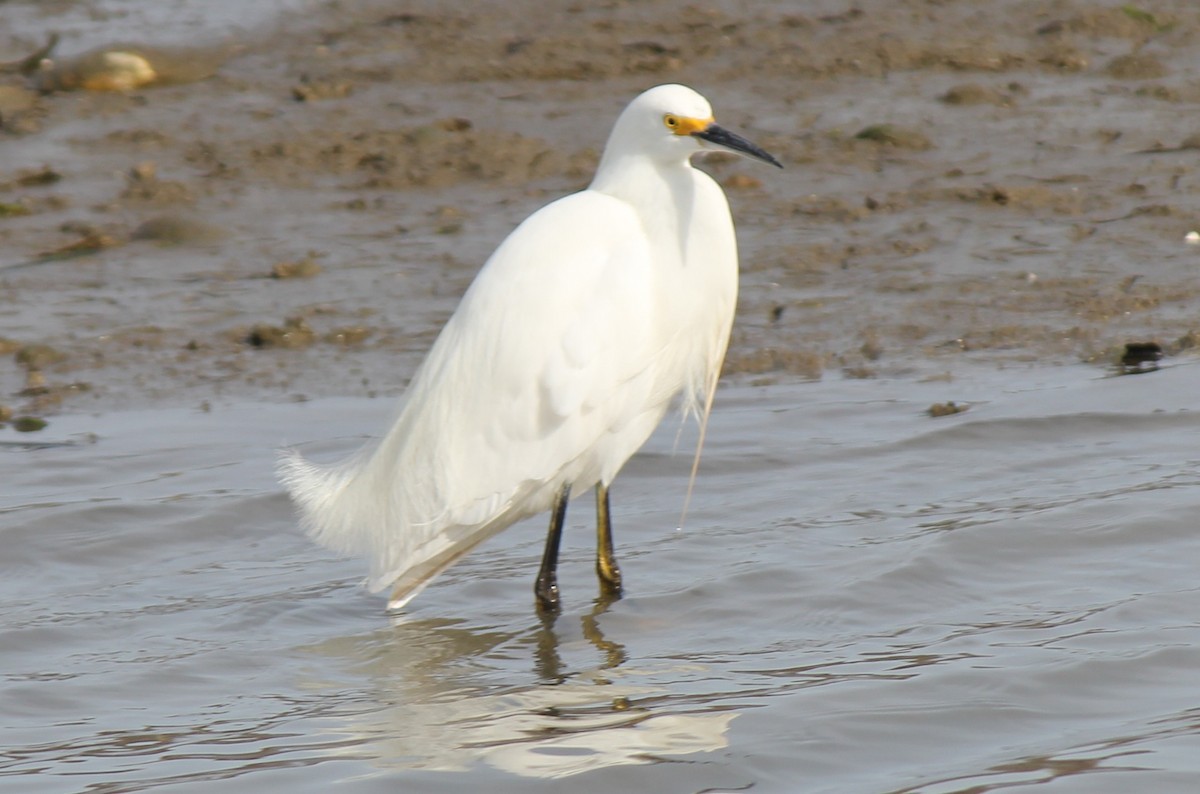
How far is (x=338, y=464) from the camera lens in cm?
543

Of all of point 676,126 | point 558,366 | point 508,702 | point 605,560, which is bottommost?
point 508,702

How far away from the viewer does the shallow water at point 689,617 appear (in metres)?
4.13

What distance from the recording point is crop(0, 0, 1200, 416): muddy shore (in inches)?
288

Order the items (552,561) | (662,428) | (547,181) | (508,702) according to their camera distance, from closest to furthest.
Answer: (508,702) → (552,561) → (662,428) → (547,181)

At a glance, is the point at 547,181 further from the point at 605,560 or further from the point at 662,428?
the point at 605,560

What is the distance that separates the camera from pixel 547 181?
904 cm

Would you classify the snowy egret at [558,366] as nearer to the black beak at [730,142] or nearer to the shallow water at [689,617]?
the black beak at [730,142]

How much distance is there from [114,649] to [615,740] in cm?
156

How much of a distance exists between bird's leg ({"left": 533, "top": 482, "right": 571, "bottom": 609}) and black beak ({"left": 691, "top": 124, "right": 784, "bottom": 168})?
3.68ft

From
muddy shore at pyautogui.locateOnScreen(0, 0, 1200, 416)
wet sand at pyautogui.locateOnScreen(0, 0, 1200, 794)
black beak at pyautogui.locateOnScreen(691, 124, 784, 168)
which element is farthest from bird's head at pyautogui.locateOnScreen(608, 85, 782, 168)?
muddy shore at pyautogui.locateOnScreen(0, 0, 1200, 416)

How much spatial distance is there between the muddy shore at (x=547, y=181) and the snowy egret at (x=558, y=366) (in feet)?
5.93

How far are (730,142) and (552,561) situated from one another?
135 cm

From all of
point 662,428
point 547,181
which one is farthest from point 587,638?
point 547,181

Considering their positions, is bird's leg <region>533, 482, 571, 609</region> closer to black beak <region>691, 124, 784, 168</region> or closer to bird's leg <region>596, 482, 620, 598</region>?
bird's leg <region>596, 482, 620, 598</region>
